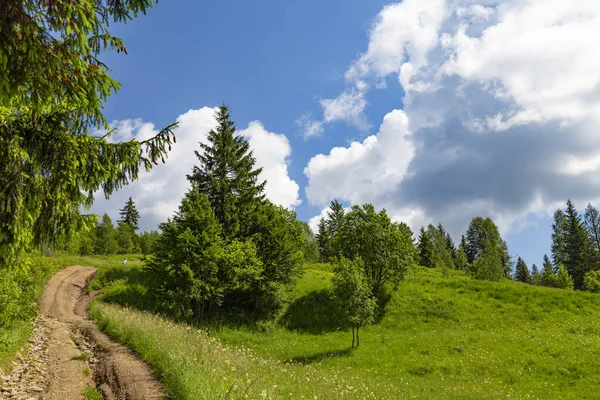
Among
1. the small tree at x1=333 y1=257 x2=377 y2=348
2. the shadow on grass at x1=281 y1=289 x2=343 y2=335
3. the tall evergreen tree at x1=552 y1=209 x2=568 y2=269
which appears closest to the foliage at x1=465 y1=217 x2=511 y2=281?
the tall evergreen tree at x1=552 y1=209 x2=568 y2=269

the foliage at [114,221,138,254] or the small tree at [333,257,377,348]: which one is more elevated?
the foliage at [114,221,138,254]

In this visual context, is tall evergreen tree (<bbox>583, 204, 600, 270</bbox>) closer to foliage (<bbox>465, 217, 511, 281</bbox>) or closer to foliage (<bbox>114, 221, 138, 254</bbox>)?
foliage (<bbox>465, 217, 511, 281</bbox>)

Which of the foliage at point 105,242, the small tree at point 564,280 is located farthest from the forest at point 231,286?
the foliage at point 105,242


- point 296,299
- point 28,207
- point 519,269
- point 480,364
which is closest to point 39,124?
point 28,207

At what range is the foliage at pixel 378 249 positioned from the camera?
33.6 meters

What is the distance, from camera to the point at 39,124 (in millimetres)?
7859

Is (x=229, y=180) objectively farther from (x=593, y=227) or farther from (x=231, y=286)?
(x=593, y=227)

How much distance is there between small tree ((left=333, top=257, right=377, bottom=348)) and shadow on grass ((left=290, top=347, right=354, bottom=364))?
1207 mm

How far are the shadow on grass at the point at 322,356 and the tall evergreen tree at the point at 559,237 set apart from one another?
81956 mm

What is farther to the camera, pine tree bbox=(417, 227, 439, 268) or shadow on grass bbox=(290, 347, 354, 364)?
pine tree bbox=(417, 227, 439, 268)

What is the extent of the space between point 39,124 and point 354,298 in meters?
22.4

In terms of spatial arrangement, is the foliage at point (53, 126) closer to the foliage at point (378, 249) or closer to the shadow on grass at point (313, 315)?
the shadow on grass at point (313, 315)

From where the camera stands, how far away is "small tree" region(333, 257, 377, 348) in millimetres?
25438

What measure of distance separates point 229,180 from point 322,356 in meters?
17.3
